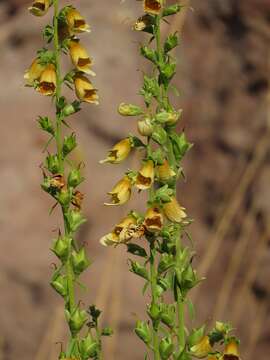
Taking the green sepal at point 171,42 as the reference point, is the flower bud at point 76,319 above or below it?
below

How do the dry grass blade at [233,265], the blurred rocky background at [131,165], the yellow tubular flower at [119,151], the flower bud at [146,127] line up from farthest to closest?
1. the blurred rocky background at [131,165]
2. the dry grass blade at [233,265]
3. the yellow tubular flower at [119,151]
4. the flower bud at [146,127]

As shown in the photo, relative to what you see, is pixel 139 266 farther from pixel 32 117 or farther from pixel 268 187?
pixel 32 117

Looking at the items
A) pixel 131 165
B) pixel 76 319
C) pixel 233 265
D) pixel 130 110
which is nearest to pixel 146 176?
pixel 130 110

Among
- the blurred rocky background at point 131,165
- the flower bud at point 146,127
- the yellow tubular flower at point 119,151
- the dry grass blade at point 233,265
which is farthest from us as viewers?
the blurred rocky background at point 131,165

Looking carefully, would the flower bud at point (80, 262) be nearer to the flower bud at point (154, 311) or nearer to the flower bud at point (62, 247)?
the flower bud at point (62, 247)

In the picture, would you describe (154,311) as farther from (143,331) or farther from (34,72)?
(34,72)

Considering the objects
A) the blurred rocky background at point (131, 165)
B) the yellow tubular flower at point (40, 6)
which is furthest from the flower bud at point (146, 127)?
the blurred rocky background at point (131, 165)

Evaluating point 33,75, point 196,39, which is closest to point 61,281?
point 33,75
